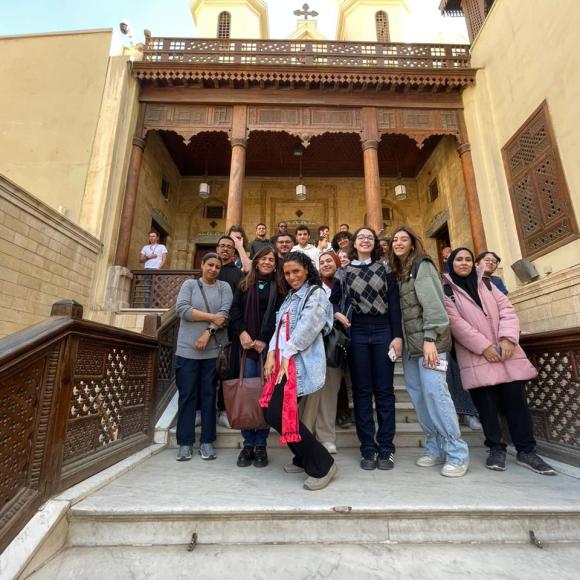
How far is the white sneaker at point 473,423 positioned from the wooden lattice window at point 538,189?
456 centimetres

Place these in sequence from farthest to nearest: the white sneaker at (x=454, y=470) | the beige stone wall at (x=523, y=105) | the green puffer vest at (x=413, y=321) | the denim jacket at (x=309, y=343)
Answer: the beige stone wall at (x=523, y=105) < the green puffer vest at (x=413, y=321) < the white sneaker at (x=454, y=470) < the denim jacket at (x=309, y=343)

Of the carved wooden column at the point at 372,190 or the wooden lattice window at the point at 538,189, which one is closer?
the wooden lattice window at the point at 538,189

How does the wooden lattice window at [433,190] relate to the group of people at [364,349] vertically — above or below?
above

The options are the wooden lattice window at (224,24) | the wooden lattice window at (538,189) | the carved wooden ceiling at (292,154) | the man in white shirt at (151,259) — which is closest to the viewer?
the wooden lattice window at (538,189)

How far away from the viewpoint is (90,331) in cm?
248

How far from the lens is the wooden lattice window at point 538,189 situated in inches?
247

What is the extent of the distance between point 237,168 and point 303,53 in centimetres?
366

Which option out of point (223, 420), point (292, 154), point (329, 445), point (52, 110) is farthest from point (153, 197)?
point (329, 445)

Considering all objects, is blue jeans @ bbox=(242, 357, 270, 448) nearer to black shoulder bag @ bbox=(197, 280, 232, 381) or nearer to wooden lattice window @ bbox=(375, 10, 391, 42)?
black shoulder bag @ bbox=(197, 280, 232, 381)

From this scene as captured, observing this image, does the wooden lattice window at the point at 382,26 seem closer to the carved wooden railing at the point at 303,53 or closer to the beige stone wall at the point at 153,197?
the carved wooden railing at the point at 303,53

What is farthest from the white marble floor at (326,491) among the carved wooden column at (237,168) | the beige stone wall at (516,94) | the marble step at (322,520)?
the carved wooden column at (237,168)

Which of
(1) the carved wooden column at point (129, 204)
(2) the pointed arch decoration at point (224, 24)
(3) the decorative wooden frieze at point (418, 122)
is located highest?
(2) the pointed arch decoration at point (224, 24)

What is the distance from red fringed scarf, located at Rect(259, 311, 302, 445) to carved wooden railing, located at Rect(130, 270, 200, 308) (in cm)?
527

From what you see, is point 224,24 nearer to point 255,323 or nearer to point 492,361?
point 255,323
